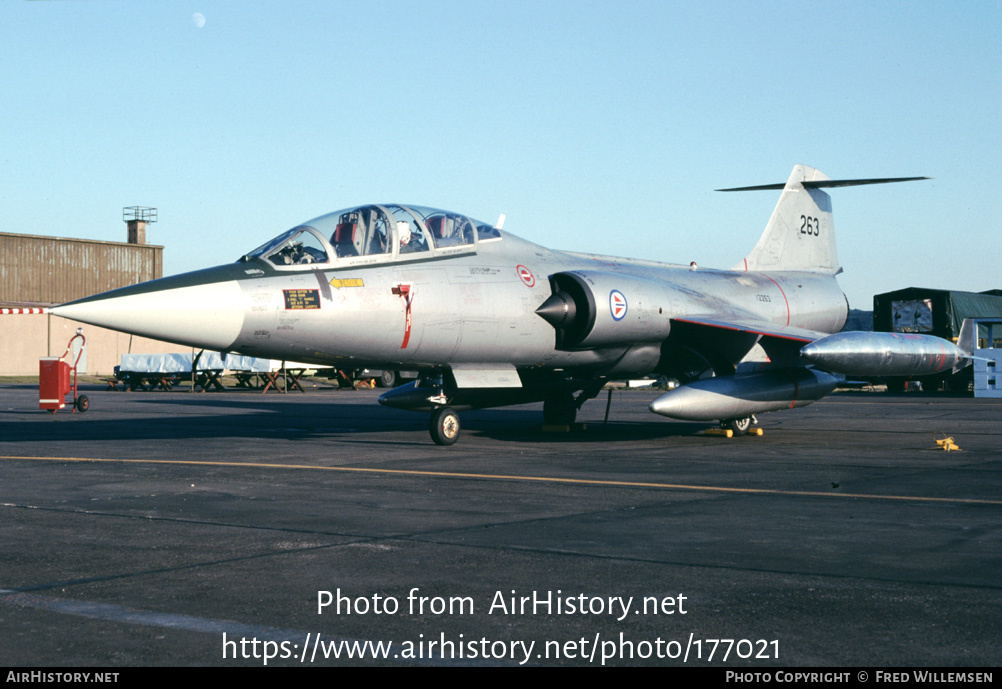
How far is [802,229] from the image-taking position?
21359 millimetres

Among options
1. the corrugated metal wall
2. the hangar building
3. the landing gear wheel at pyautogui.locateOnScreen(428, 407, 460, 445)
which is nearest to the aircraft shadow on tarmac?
the landing gear wheel at pyautogui.locateOnScreen(428, 407, 460, 445)

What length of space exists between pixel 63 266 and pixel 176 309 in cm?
5921

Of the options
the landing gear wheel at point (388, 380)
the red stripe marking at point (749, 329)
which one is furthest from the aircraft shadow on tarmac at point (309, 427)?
the landing gear wheel at point (388, 380)

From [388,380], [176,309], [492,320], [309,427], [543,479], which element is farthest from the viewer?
[388,380]

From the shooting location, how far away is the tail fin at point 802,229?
819 inches

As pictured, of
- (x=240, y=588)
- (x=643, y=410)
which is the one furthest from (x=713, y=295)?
(x=240, y=588)

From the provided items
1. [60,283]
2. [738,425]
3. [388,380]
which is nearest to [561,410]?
[738,425]

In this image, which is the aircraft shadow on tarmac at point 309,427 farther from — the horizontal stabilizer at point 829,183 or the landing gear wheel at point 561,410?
the horizontal stabilizer at point 829,183

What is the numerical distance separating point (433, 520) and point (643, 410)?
18.8m

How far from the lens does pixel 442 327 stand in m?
13.3

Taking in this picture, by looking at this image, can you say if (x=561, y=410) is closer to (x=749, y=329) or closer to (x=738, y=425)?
(x=738, y=425)

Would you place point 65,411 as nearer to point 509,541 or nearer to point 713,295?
point 713,295

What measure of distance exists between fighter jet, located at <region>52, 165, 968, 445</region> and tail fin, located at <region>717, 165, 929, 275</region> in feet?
5.05

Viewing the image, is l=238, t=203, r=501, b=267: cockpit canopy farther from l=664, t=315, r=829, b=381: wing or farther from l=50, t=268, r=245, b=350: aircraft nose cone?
l=664, t=315, r=829, b=381: wing
